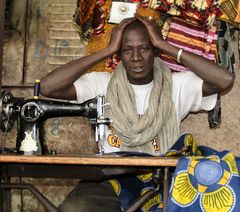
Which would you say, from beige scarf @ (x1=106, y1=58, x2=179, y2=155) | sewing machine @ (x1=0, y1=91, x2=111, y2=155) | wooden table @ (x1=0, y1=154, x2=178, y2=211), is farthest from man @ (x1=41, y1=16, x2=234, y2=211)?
wooden table @ (x1=0, y1=154, x2=178, y2=211)

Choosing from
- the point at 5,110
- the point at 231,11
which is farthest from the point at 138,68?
the point at 5,110

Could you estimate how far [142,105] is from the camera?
133 inches

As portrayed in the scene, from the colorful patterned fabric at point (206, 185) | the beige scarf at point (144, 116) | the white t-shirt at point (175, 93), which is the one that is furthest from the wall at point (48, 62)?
the colorful patterned fabric at point (206, 185)

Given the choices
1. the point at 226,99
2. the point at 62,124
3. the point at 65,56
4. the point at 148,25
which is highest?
the point at 148,25

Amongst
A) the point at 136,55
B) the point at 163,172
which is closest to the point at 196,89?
the point at 136,55

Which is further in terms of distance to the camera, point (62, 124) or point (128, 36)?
point (62, 124)

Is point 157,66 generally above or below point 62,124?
above

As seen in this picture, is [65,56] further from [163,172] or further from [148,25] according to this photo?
[163,172]

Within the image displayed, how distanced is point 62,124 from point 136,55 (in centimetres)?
96

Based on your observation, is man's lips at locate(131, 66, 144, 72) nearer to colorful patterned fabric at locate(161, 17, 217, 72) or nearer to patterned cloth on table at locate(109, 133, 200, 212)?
colorful patterned fabric at locate(161, 17, 217, 72)

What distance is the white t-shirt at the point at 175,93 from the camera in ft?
10.9

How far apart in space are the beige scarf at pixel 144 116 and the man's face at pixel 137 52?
10 centimetres

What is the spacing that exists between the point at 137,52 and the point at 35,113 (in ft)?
2.49

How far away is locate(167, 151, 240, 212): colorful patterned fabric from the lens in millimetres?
2325
